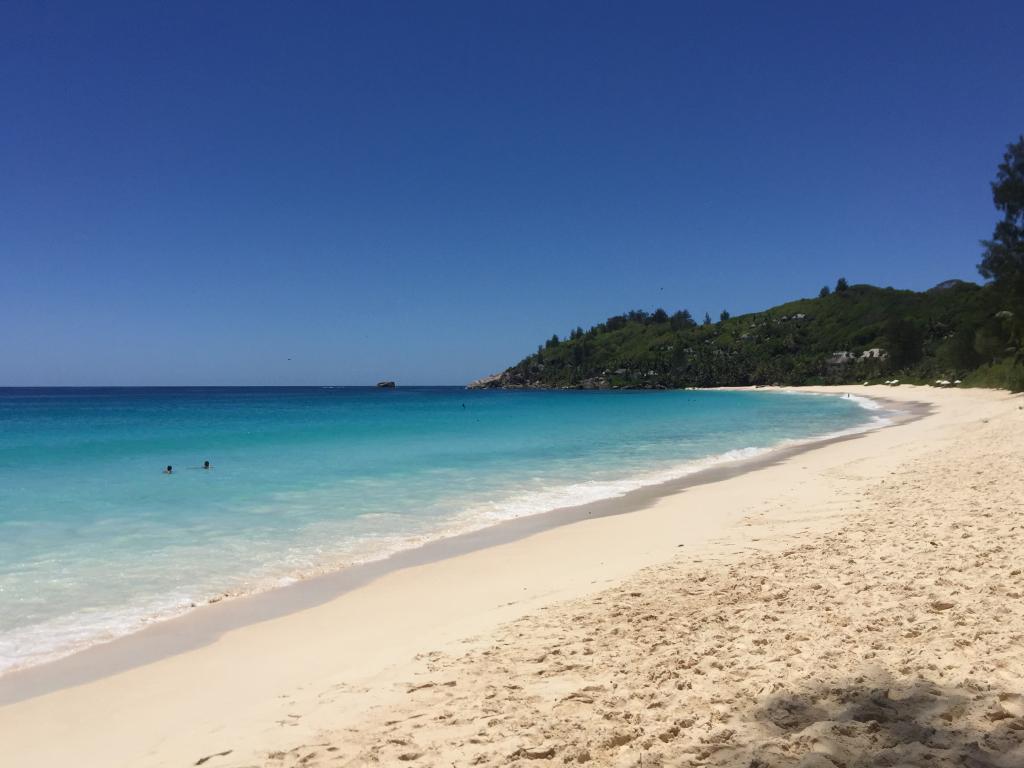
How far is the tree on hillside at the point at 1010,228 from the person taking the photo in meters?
43.9

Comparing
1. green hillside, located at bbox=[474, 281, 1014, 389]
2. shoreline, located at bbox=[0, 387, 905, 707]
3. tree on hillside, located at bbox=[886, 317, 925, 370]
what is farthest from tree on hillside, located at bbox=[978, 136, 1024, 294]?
tree on hillside, located at bbox=[886, 317, 925, 370]

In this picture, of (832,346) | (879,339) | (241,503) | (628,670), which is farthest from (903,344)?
(628,670)

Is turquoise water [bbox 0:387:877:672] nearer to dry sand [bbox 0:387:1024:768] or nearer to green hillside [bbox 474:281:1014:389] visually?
dry sand [bbox 0:387:1024:768]

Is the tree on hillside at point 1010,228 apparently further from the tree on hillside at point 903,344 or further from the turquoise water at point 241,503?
the tree on hillside at point 903,344

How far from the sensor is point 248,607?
8.09 m

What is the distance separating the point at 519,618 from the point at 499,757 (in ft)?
9.49

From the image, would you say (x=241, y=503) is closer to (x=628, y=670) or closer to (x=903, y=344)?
(x=628, y=670)

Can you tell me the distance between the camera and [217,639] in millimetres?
6945

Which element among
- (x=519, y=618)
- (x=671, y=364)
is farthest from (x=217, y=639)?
(x=671, y=364)

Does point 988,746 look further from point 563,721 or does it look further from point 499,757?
point 499,757

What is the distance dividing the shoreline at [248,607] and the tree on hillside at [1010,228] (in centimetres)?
4474

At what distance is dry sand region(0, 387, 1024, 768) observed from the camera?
3752 millimetres

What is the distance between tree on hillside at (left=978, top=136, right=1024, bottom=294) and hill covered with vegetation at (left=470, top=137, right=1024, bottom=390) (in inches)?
2.6

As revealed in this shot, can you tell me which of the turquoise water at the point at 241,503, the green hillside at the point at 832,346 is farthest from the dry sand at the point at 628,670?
the green hillside at the point at 832,346
